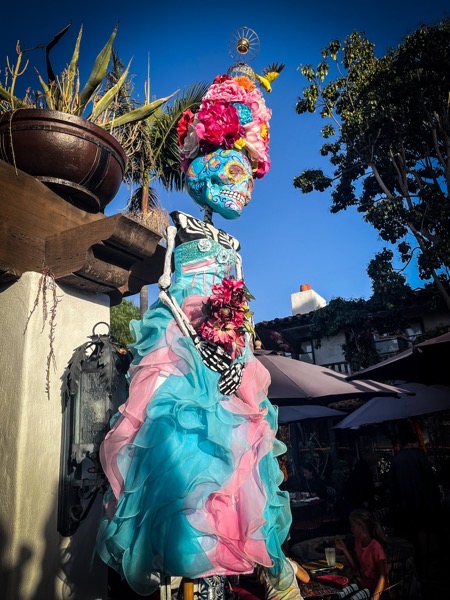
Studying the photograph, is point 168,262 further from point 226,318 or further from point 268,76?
point 268,76

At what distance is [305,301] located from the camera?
20.2 m

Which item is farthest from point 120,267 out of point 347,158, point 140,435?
point 347,158

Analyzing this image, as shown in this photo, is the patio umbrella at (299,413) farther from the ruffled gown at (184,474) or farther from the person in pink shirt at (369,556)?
the ruffled gown at (184,474)

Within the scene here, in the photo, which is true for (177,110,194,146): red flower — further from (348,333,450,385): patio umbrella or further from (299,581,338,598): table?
(348,333,450,385): patio umbrella

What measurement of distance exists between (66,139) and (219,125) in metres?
1.01

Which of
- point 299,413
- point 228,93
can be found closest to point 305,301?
point 299,413

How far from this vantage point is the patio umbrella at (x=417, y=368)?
18.0 feet

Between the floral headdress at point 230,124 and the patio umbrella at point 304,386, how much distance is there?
404 cm

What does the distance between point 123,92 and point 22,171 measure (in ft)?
26.9

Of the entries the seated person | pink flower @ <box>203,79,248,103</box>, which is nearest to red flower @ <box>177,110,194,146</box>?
pink flower @ <box>203,79,248,103</box>

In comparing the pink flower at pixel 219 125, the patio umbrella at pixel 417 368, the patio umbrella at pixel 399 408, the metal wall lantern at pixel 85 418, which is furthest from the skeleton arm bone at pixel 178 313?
the patio umbrella at pixel 399 408

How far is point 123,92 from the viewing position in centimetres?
934

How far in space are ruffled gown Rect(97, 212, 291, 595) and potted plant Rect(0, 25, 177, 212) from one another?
3.20 ft

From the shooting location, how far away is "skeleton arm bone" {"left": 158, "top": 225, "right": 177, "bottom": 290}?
2.35 metres
